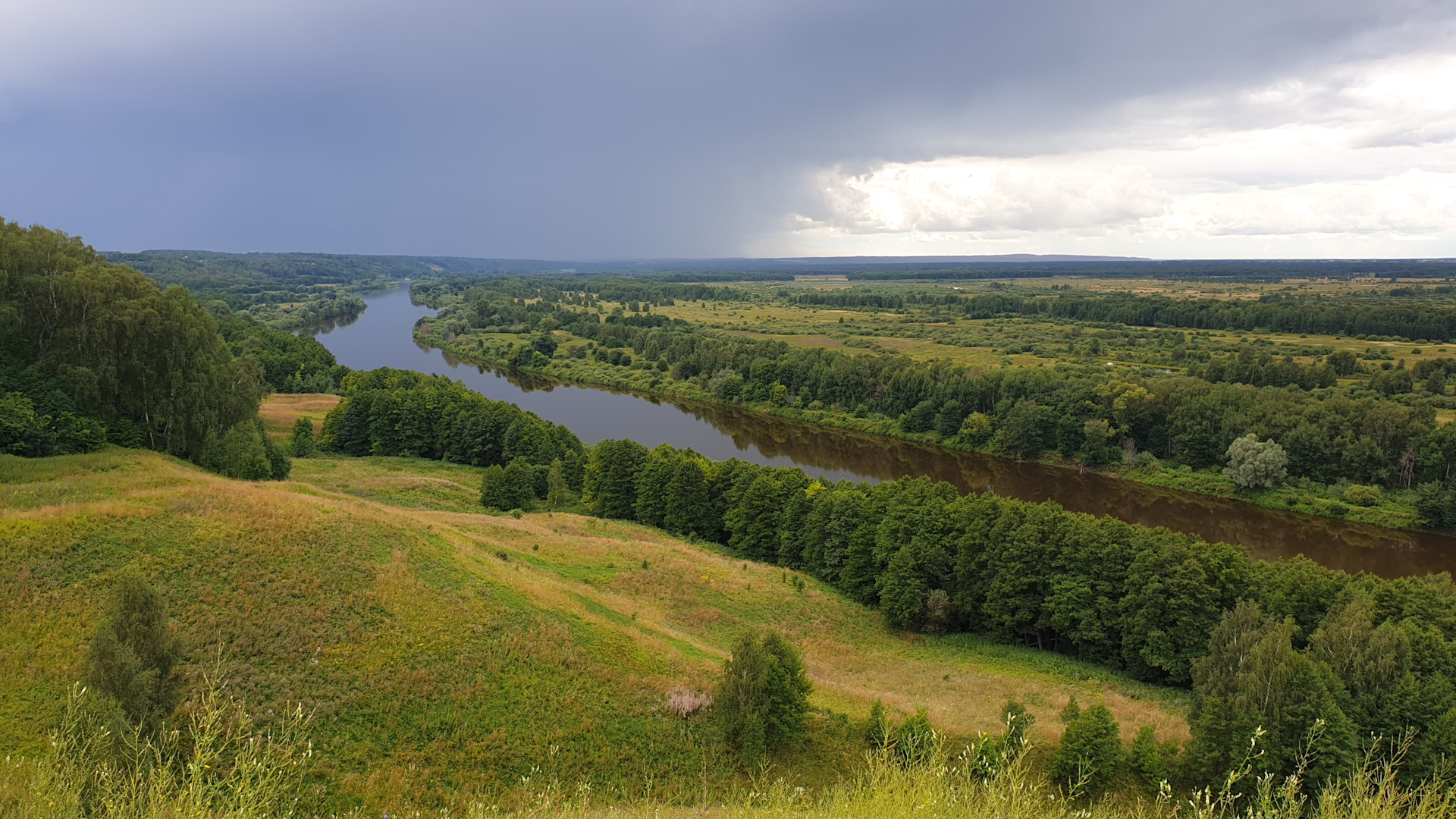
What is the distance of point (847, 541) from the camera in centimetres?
3656

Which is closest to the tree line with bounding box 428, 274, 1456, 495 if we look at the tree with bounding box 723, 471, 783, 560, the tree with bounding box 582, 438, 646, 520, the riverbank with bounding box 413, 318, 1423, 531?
the riverbank with bounding box 413, 318, 1423, 531

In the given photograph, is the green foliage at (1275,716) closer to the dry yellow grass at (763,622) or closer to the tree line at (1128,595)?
the tree line at (1128,595)

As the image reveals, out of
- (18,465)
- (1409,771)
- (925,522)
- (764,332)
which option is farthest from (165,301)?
(764,332)

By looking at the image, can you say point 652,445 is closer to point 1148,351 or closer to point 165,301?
point 165,301

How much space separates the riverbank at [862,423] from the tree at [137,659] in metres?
69.1

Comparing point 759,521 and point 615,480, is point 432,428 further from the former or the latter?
point 759,521

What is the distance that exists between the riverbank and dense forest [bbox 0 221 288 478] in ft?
199

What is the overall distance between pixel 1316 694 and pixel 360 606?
25.7 meters

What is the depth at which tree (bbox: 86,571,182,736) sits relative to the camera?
11.4 meters

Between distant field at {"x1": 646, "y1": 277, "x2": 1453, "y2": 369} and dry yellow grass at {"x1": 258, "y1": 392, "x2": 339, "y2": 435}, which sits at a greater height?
distant field at {"x1": 646, "y1": 277, "x2": 1453, "y2": 369}

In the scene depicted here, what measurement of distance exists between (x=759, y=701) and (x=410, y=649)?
9.31 metres

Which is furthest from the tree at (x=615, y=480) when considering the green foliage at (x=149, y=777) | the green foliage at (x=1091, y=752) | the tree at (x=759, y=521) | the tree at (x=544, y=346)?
the tree at (x=544, y=346)

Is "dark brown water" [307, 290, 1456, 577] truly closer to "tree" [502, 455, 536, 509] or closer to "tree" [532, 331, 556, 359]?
"tree" [532, 331, 556, 359]

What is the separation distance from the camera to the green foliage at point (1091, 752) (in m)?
16.4
